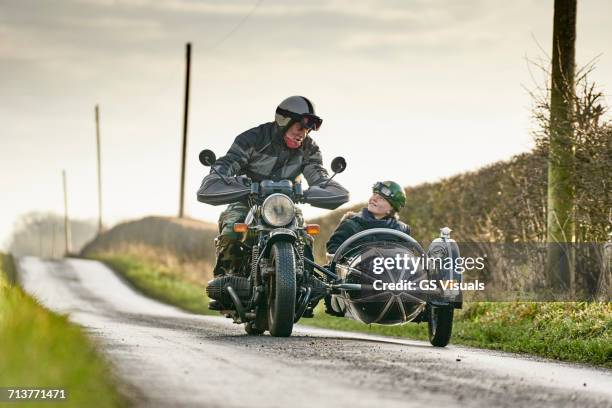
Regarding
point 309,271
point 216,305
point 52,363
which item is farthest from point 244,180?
point 52,363

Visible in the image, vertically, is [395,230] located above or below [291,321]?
above

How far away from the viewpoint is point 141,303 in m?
29.6

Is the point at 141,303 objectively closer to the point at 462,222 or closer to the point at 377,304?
the point at 462,222

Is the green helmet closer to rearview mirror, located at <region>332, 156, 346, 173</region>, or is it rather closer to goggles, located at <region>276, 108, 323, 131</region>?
rearview mirror, located at <region>332, 156, 346, 173</region>

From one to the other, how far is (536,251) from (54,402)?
11.4m

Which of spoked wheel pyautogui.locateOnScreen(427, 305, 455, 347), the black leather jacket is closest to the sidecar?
spoked wheel pyautogui.locateOnScreen(427, 305, 455, 347)

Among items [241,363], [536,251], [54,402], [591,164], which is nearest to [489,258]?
[536,251]

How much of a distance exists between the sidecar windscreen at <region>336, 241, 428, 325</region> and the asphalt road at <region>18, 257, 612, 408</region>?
0.39m

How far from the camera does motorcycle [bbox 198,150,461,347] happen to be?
10719 millimetres

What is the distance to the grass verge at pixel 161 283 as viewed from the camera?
30.1 m

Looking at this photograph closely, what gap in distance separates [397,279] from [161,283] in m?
24.7

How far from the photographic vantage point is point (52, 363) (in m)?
7.20

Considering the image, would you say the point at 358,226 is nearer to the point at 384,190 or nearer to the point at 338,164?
the point at 384,190

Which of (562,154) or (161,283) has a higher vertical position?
(562,154)
